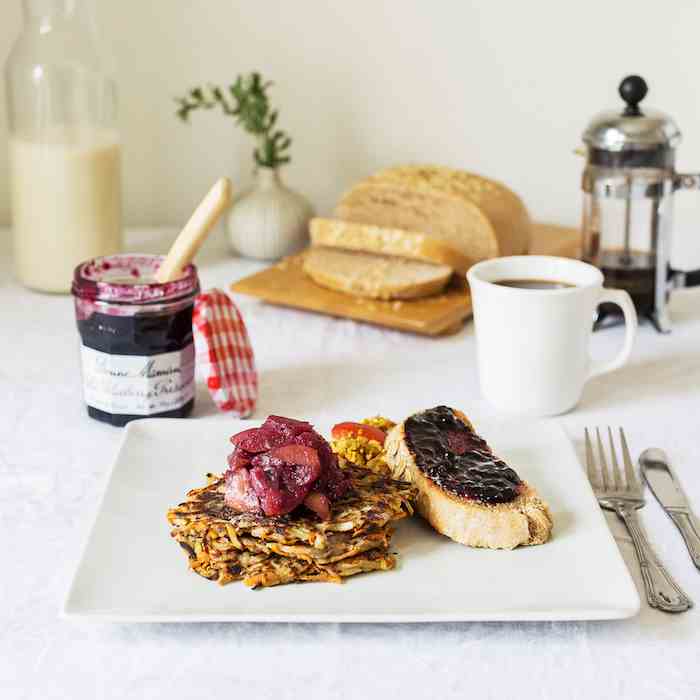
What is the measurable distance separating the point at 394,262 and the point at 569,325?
1.55 feet

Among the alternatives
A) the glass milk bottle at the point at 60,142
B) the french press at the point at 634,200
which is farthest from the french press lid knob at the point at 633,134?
the glass milk bottle at the point at 60,142

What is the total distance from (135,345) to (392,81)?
0.95m

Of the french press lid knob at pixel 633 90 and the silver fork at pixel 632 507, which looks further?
the french press lid knob at pixel 633 90

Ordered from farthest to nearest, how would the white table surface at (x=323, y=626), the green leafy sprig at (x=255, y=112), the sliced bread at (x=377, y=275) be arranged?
the green leafy sprig at (x=255, y=112) < the sliced bread at (x=377, y=275) < the white table surface at (x=323, y=626)

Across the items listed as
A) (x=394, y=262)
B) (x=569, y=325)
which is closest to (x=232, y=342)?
(x=569, y=325)

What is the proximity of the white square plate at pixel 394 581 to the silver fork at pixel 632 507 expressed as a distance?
0.04 meters

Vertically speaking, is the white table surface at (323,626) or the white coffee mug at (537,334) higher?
the white coffee mug at (537,334)

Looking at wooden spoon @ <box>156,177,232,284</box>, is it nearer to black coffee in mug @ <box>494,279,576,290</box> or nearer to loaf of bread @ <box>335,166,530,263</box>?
black coffee in mug @ <box>494,279,576,290</box>

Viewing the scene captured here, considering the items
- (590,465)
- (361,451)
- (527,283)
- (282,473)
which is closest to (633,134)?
(527,283)

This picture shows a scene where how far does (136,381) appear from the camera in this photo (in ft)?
3.81

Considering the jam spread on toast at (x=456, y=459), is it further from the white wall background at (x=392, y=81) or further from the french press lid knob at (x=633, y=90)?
the white wall background at (x=392, y=81)

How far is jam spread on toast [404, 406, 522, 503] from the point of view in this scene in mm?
901

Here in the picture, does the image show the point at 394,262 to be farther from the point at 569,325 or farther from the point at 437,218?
the point at 569,325

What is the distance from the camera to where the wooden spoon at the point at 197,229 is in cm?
115
